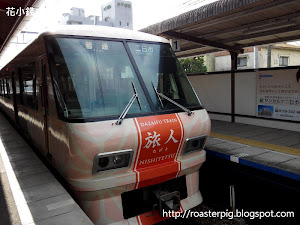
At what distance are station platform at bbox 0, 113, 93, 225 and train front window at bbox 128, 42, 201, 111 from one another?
5.35ft

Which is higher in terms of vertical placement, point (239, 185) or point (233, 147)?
point (233, 147)

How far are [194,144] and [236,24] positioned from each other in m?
3.88

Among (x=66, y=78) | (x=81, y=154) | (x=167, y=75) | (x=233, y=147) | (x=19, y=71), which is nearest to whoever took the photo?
(x=81, y=154)

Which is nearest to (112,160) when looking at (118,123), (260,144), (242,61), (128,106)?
(118,123)

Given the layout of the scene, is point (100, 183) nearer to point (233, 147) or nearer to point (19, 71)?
point (233, 147)

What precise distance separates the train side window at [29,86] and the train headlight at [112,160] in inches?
80.5

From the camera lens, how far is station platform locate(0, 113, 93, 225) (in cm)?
259

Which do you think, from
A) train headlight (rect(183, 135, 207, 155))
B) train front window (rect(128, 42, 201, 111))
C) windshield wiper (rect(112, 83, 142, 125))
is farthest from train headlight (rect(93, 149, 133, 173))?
train headlight (rect(183, 135, 207, 155))

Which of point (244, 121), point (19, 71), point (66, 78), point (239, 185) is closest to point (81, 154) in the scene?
point (66, 78)

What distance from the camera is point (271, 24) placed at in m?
6.09

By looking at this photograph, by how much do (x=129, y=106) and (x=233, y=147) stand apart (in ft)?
9.51

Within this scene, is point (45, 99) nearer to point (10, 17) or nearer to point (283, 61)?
point (10, 17)

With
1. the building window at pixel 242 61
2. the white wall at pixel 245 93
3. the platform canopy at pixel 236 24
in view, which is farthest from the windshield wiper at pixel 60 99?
the building window at pixel 242 61

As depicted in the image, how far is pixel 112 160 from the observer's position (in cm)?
308
